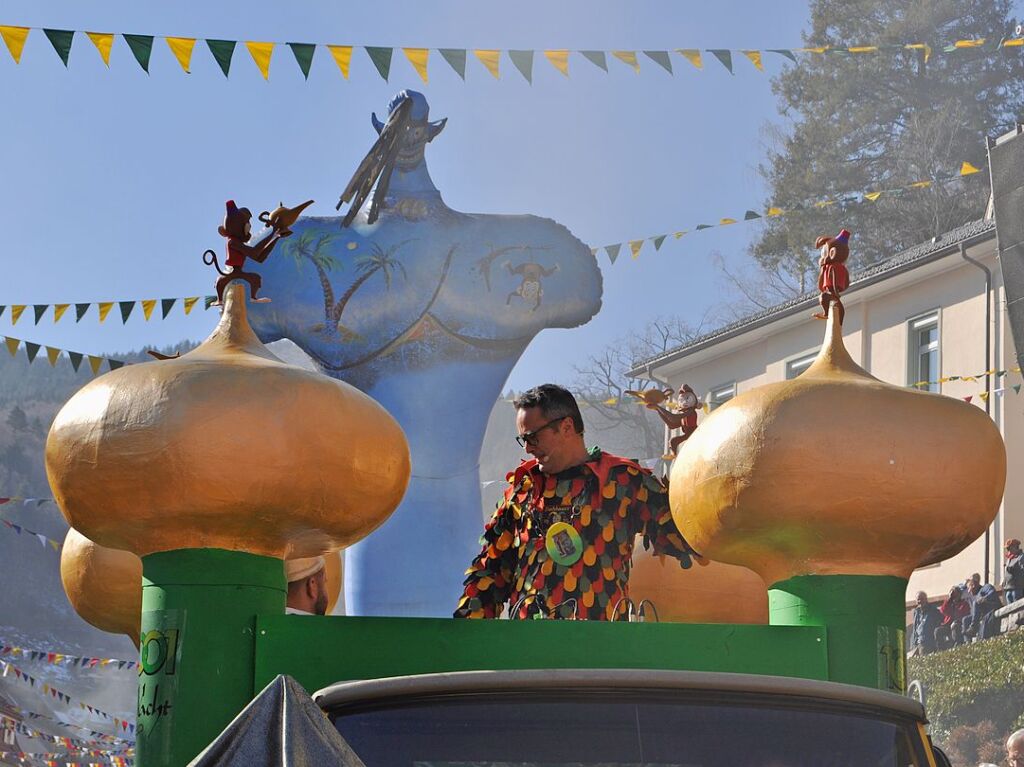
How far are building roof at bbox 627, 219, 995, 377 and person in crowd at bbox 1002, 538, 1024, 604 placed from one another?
4.11m

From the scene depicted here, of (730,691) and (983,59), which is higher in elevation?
(983,59)

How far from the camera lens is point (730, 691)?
261cm

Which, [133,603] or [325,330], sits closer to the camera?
[133,603]

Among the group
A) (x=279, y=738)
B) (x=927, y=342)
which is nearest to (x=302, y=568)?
(x=279, y=738)

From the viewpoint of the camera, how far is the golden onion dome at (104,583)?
4512mm

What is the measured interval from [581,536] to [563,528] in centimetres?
6

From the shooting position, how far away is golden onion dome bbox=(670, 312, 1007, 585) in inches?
133

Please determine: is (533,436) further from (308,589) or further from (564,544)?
(308,589)

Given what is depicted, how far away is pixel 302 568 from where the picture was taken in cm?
432

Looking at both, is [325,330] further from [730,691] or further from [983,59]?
[983,59]

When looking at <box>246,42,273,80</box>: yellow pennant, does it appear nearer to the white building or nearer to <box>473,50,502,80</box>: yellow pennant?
<box>473,50,502,80</box>: yellow pennant

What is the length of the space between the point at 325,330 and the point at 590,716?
5.00m

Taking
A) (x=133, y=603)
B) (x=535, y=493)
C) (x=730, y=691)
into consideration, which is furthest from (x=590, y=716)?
(x=133, y=603)

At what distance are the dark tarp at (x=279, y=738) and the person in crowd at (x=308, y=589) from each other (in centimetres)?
208
